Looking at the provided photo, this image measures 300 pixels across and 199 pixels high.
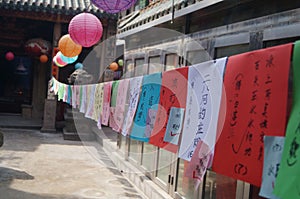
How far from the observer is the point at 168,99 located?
14.1 ft

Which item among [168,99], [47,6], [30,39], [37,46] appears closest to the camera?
[168,99]

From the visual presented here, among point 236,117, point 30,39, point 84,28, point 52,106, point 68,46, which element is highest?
point 30,39

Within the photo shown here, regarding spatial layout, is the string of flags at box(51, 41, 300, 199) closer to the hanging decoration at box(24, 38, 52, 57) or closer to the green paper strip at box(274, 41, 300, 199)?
the green paper strip at box(274, 41, 300, 199)

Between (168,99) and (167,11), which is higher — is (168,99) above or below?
below

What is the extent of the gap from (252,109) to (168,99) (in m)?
1.78

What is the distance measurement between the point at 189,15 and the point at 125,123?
218cm

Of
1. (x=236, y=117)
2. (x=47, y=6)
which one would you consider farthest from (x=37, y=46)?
(x=236, y=117)

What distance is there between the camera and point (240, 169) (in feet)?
8.81

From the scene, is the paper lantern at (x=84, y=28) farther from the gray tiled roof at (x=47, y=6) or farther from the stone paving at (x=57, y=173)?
the gray tiled roof at (x=47, y=6)

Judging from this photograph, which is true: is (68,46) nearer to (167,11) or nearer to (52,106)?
(167,11)

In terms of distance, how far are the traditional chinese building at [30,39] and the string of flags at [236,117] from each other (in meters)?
10.7

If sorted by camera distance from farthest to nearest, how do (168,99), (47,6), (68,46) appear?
1. (47,6)
2. (68,46)
3. (168,99)

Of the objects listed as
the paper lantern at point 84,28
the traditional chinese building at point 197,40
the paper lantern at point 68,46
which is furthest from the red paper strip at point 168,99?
the paper lantern at point 68,46

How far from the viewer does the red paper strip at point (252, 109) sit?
2.32 meters
